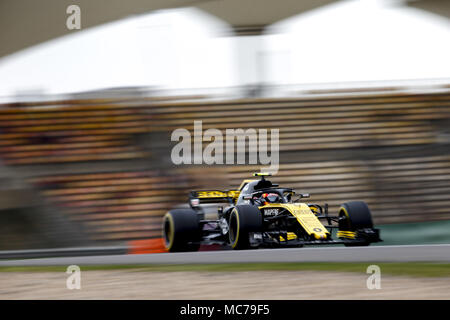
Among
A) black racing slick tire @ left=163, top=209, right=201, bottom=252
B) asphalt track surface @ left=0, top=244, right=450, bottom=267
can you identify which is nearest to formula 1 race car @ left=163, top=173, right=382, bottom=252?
black racing slick tire @ left=163, top=209, right=201, bottom=252

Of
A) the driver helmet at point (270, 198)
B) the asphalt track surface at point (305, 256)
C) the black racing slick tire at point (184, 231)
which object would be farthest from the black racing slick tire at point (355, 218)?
the black racing slick tire at point (184, 231)

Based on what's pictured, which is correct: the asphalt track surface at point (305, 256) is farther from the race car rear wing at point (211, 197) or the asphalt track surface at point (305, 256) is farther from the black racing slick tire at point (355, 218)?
the race car rear wing at point (211, 197)

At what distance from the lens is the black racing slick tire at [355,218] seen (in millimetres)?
8062

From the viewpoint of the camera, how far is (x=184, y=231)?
8500 millimetres

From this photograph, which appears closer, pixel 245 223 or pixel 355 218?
pixel 245 223

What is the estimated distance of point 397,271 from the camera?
6.18 metres

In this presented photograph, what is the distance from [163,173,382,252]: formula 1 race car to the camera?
25.0 ft

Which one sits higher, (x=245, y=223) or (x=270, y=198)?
(x=270, y=198)

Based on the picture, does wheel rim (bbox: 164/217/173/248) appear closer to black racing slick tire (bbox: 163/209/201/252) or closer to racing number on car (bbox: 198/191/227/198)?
black racing slick tire (bbox: 163/209/201/252)

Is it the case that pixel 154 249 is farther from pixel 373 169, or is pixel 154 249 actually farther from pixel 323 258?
pixel 373 169

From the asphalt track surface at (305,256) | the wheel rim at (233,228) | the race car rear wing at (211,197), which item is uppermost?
the race car rear wing at (211,197)

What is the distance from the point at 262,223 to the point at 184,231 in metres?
1.29

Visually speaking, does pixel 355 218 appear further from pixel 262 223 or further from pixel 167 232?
pixel 167 232

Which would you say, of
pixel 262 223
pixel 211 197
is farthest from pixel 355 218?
pixel 211 197
